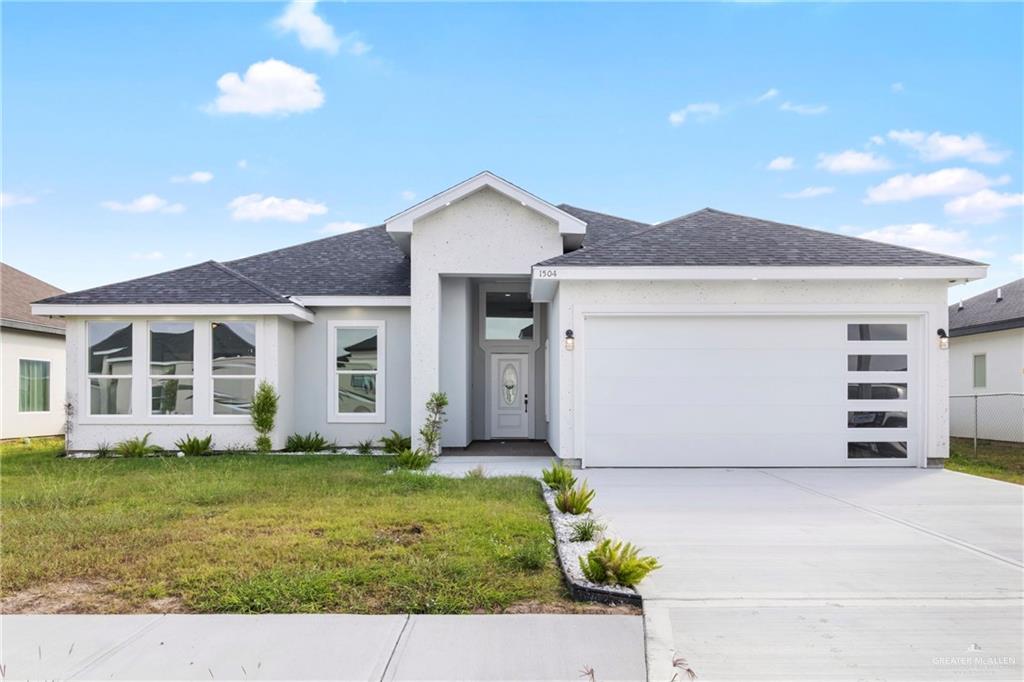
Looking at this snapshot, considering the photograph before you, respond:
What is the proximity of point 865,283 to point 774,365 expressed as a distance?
217cm

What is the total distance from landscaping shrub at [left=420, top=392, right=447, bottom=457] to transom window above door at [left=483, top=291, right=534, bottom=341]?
10.6 feet

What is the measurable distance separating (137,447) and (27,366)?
21.4 ft

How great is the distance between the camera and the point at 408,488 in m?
8.70

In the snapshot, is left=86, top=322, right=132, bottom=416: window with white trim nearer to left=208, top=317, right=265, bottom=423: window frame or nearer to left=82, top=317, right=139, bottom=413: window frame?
left=82, top=317, right=139, bottom=413: window frame

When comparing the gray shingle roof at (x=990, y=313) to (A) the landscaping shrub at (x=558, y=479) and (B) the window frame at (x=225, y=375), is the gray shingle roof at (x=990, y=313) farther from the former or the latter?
(B) the window frame at (x=225, y=375)

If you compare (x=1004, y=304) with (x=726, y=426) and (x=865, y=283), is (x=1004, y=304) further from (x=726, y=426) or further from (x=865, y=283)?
(x=726, y=426)

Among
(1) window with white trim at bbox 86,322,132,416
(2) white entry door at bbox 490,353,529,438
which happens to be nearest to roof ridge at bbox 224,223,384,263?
(1) window with white trim at bbox 86,322,132,416

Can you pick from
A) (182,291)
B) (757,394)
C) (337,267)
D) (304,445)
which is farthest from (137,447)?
(757,394)

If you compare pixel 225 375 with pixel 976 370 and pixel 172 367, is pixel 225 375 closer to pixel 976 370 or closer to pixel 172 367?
pixel 172 367

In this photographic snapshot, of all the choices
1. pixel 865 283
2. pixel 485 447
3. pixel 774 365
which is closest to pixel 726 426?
pixel 774 365

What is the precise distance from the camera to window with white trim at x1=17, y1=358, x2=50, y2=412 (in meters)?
16.4

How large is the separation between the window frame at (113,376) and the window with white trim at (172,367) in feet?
1.17

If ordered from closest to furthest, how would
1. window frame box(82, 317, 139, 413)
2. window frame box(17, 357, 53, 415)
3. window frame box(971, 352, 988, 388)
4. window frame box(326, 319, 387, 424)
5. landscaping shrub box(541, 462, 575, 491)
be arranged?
landscaping shrub box(541, 462, 575, 491)
window frame box(82, 317, 139, 413)
window frame box(326, 319, 387, 424)
window frame box(17, 357, 53, 415)
window frame box(971, 352, 988, 388)

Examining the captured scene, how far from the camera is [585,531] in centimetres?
603
